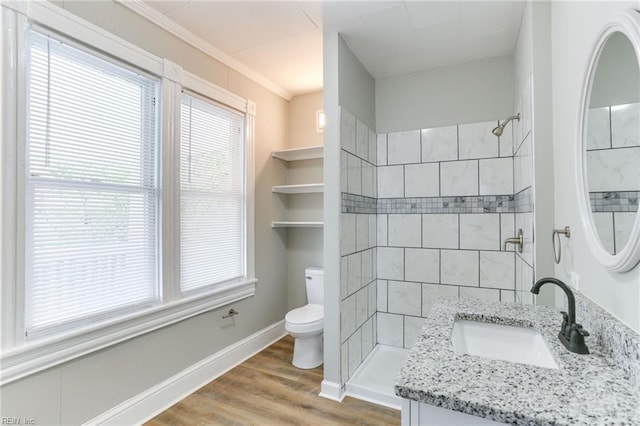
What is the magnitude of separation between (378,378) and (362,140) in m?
1.79

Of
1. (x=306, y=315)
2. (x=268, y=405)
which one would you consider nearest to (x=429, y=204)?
(x=306, y=315)

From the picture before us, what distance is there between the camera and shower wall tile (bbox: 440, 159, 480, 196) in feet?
7.93

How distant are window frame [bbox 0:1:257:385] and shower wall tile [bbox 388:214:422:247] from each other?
154cm

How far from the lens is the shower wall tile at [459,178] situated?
242cm

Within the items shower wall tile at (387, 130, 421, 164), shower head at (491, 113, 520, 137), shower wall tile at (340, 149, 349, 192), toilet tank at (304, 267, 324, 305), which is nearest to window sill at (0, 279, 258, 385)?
toilet tank at (304, 267, 324, 305)

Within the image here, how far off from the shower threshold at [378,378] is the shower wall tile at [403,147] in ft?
5.03

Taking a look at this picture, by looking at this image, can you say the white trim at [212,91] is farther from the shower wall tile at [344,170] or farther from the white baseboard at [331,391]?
the white baseboard at [331,391]

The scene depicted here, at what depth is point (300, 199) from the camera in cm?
325

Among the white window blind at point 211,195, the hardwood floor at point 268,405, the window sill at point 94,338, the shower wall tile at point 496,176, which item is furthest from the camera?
the shower wall tile at point 496,176

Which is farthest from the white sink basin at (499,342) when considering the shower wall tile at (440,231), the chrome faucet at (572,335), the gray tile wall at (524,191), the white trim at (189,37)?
the white trim at (189,37)

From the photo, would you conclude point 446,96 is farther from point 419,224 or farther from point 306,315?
point 306,315

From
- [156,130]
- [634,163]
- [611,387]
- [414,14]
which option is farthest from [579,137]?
[156,130]

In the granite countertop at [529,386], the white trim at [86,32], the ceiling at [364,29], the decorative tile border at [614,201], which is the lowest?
the granite countertop at [529,386]

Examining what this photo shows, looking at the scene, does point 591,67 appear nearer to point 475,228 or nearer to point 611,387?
point 611,387
